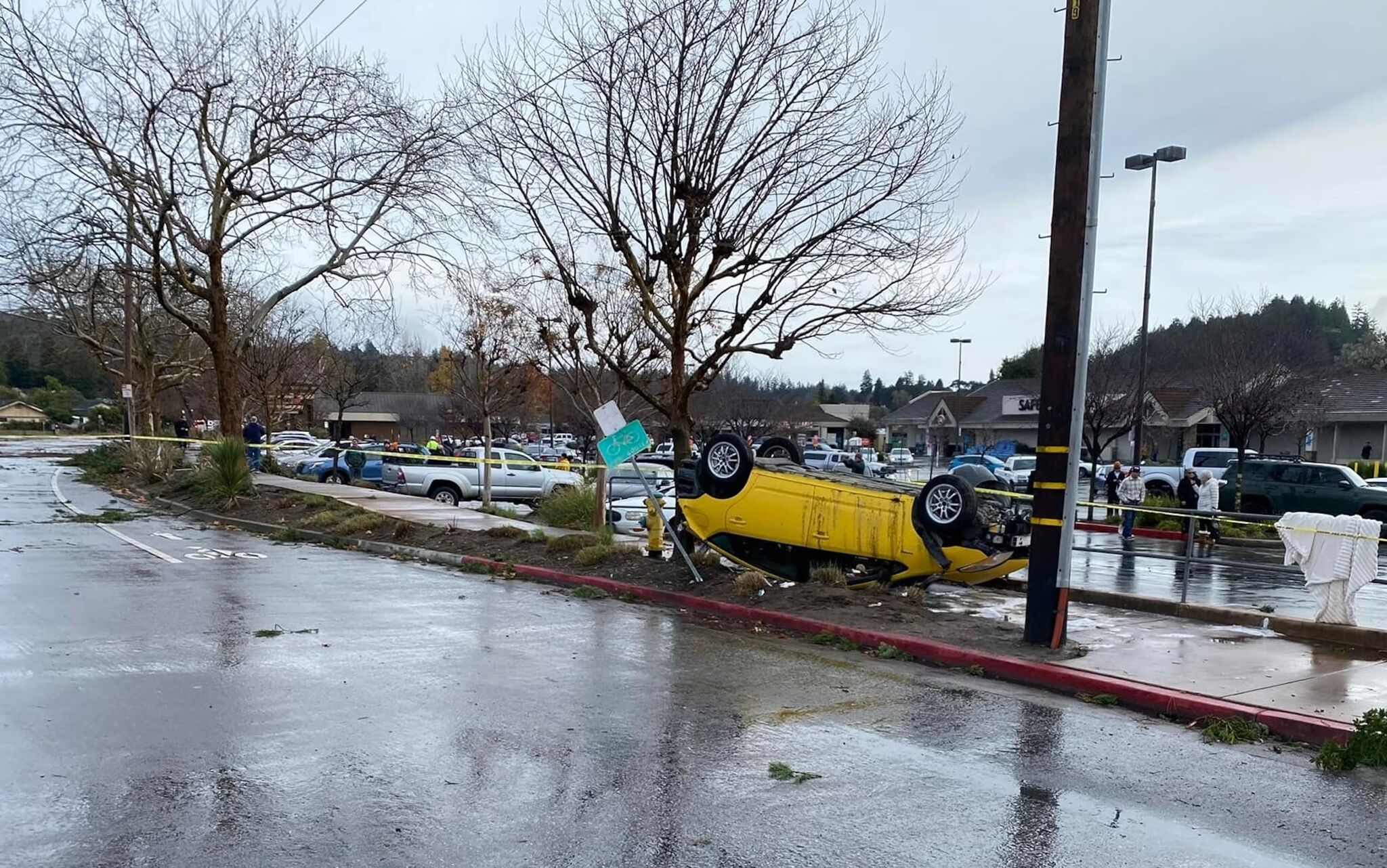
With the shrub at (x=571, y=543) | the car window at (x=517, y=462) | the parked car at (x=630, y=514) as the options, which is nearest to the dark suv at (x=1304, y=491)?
the parked car at (x=630, y=514)

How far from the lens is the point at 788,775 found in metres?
5.70

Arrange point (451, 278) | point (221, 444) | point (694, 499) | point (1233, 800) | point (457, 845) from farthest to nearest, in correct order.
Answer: point (451, 278), point (221, 444), point (694, 499), point (1233, 800), point (457, 845)

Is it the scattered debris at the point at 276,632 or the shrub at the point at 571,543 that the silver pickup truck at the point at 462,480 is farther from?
the scattered debris at the point at 276,632

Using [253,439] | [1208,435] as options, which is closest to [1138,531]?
[253,439]

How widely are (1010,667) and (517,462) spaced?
18283 millimetres

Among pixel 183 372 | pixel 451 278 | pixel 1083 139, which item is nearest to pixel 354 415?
pixel 183 372

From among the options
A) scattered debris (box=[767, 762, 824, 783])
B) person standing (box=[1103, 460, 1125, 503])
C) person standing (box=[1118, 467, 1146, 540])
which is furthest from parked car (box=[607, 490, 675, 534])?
person standing (box=[1103, 460, 1125, 503])

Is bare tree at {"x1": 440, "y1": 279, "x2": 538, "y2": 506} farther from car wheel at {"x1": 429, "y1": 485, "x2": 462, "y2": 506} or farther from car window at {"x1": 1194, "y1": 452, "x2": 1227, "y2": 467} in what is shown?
car window at {"x1": 1194, "y1": 452, "x2": 1227, "y2": 467}

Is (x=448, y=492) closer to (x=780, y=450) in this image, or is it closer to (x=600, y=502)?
(x=600, y=502)

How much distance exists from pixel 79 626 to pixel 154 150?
637 inches

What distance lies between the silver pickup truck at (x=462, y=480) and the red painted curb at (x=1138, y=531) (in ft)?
41.0

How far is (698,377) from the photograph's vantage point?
1355 centimetres

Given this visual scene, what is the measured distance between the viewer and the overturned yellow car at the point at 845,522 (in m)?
11.2

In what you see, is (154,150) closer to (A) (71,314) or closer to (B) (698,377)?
(B) (698,377)
